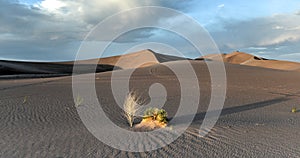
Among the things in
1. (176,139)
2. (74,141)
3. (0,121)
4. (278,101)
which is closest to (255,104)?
(278,101)

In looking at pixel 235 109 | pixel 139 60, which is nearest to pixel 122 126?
pixel 235 109

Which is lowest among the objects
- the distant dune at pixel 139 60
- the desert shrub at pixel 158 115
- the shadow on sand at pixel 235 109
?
the shadow on sand at pixel 235 109

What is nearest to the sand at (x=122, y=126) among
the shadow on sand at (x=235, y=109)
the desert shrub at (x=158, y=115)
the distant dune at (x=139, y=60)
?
the shadow on sand at (x=235, y=109)

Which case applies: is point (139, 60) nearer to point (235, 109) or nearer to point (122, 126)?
point (235, 109)

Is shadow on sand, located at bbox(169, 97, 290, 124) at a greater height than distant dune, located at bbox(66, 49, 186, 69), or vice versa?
distant dune, located at bbox(66, 49, 186, 69)

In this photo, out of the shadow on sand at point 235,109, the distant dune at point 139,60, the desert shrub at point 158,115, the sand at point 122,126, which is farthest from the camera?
the distant dune at point 139,60

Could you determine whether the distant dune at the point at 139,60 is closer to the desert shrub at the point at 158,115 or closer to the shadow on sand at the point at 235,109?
the shadow on sand at the point at 235,109

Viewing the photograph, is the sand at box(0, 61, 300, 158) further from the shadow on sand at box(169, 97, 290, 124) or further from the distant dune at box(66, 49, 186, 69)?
the distant dune at box(66, 49, 186, 69)

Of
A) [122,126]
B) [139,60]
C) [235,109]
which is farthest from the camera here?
[139,60]

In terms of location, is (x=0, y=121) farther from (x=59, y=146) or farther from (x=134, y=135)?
(x=134, y=135)

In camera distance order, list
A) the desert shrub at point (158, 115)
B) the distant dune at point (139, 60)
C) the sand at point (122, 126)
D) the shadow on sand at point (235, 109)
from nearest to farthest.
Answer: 1. the sand at point (122, 126)
2. the desert shrub at point (158, 115)
3. the shadow on sand at point (235, 109)
4. the distant dune at point (139, 60)

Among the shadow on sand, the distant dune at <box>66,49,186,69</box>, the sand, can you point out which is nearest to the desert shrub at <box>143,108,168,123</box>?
the shadow on sand

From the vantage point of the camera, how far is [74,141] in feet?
21.9

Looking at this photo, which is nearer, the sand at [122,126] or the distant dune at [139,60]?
the sand at [122,126]
